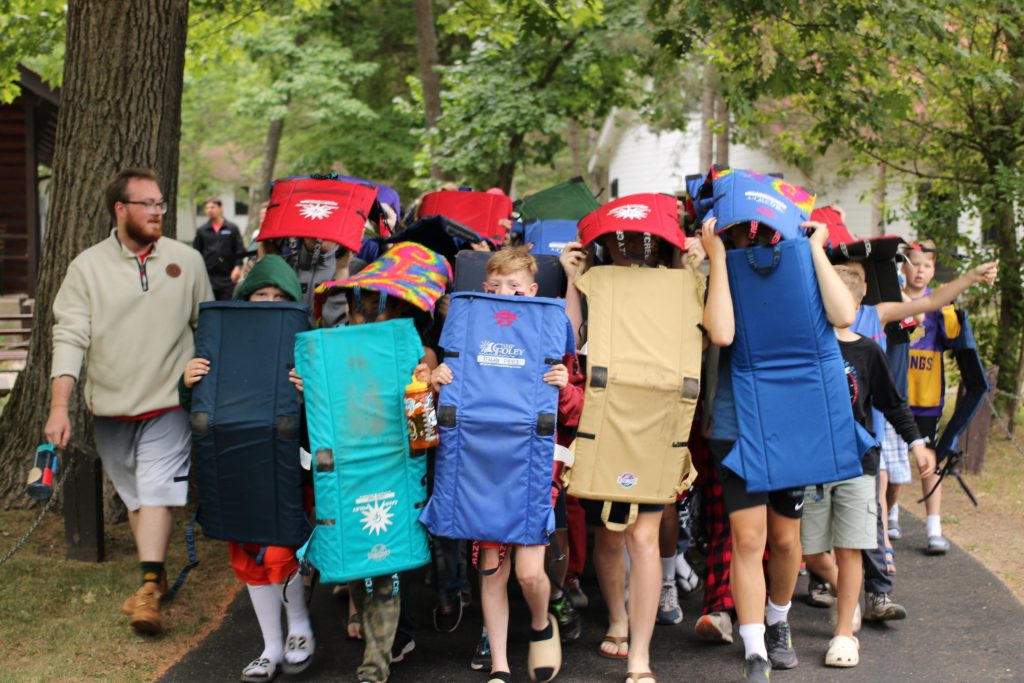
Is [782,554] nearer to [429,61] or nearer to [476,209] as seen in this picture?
[476,209]

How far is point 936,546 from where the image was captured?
8008mm

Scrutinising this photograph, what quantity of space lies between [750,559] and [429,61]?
12.1m

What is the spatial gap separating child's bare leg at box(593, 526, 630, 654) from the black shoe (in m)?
0.89

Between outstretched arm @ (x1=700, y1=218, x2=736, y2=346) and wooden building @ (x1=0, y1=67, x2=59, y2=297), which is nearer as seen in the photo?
outstretched arm @ (x1=700, y1=218, x2=736, y2=346)

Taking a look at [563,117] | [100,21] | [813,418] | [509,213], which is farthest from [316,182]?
[563,117]

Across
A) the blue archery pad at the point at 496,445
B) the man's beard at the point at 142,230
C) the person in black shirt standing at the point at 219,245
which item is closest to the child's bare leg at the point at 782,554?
the blue archery pad at the point at 496,445

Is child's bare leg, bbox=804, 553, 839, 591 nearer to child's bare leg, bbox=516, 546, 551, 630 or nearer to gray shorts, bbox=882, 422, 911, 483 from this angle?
gray shorts, bbox=882, 422, 911, 483

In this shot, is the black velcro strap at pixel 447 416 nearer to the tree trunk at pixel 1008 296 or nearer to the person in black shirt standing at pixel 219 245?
the tree trunk at pixel 1008 296

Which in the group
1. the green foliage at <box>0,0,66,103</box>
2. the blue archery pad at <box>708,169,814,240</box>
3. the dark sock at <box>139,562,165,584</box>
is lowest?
the dark sock at <box>139,562,165,584</box>

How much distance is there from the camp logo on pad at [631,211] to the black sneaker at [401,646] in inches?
92.5

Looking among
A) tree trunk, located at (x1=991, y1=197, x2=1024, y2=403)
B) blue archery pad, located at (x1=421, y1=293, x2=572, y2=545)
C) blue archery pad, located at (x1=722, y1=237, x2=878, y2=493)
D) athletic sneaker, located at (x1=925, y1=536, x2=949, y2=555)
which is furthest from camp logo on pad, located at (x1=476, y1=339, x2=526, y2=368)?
tree trunk, located at (x1=991, y1=197, x2=1024, y2=403)

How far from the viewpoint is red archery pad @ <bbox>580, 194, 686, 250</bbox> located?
17.6ft

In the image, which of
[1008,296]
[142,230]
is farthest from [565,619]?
[1008,296]

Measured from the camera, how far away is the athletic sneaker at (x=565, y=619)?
5.88 metres
